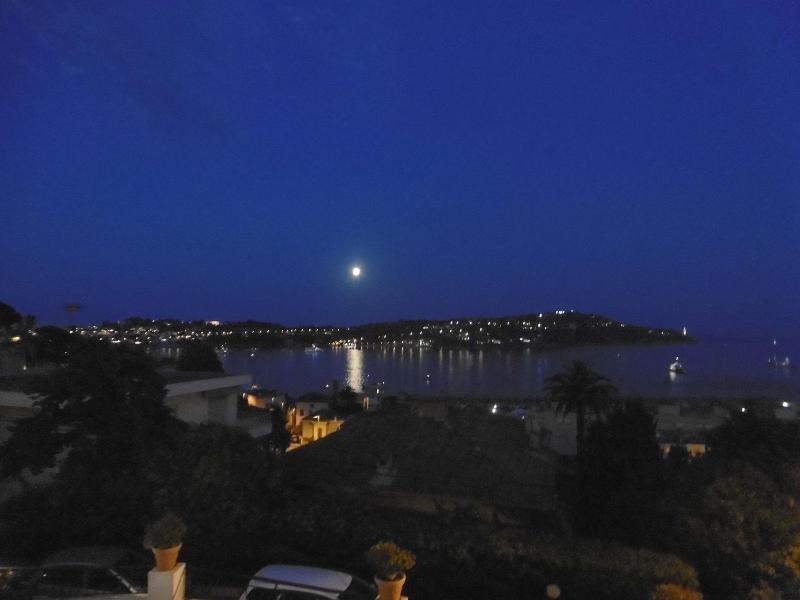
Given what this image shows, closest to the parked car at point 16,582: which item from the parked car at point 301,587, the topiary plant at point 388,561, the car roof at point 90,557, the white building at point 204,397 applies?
the car roof at point 90,557

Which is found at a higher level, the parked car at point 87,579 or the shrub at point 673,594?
the parked car at point 87,579

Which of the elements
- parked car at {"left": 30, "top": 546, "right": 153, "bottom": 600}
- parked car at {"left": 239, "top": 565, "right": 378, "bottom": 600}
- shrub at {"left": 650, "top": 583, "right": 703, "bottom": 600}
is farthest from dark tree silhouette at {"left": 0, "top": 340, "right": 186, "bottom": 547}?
shrub at {"left": 650, "top": 583, "right": 703, "bottom": 600}

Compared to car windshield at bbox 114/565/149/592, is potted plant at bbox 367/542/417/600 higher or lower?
higher

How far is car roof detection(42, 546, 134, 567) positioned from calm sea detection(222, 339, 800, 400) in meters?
72.5

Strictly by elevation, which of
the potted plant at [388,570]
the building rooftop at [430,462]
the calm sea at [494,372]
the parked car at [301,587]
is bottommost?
the calm sea at [494,372]

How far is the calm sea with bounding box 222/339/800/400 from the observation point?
9388 cm

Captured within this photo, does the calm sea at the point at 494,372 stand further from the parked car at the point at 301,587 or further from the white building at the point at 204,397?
the parked car at the point at 301,587

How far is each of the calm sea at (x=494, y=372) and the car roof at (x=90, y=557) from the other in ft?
238

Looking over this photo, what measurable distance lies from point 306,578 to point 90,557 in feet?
8.25

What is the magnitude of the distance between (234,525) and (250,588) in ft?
8.97

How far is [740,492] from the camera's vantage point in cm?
1072

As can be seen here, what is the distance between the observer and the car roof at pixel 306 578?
689 cm

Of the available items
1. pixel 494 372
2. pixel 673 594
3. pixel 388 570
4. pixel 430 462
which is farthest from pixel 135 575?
pixel 494 372

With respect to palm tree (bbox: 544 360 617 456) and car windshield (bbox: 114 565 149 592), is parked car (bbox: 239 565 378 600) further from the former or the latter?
palm tree (bbox: 544 360 617 456)
